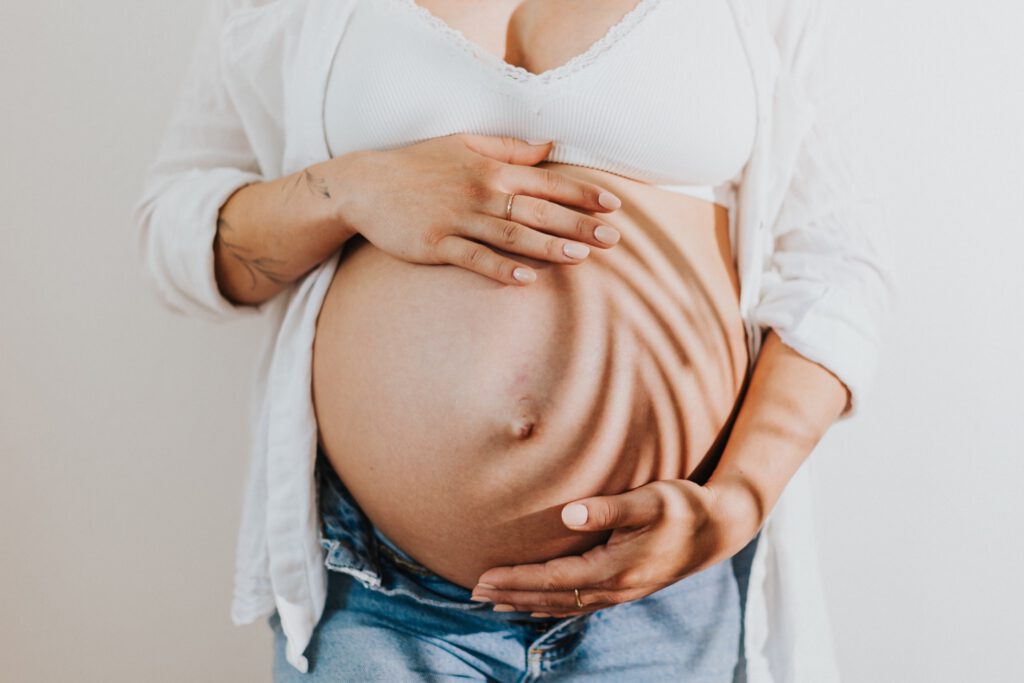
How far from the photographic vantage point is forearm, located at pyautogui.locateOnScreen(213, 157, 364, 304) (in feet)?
2.82

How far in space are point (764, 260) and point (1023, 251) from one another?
428 mm

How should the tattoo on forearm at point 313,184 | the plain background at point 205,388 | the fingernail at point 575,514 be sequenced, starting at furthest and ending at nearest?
the plain background at point 205,388
the tattoo on forearm at point 313,184
the fingernail at point 575,514

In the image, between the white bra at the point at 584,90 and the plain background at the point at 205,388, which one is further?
the plain background at the point at 205,388

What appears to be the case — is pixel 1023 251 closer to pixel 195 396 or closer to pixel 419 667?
pixel 419 667

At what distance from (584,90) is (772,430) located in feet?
1.25

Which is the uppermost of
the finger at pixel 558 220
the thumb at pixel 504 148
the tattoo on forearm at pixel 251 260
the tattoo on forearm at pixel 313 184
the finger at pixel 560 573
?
the thumb at pixel 504 148

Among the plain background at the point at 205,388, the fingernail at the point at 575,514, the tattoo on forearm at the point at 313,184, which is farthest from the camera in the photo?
the plain background at the point at 205,388

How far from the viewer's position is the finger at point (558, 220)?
30.4 inches

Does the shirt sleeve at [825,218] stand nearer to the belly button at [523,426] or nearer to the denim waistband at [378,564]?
the belly button at [523,426]

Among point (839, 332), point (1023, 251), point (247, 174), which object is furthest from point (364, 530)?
point (1023, 251)

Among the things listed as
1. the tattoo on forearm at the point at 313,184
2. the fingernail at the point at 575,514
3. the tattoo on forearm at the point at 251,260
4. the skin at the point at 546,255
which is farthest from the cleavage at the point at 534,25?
the fingernail at the point at 575,514

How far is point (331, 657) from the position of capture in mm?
873

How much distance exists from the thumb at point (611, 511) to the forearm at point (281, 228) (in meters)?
0.36

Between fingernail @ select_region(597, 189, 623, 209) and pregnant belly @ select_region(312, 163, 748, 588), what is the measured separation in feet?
0.17
